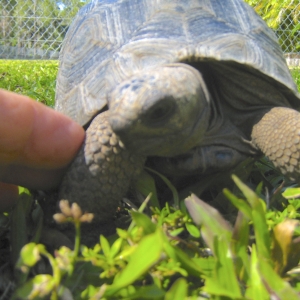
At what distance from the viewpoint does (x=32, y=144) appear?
115 cm

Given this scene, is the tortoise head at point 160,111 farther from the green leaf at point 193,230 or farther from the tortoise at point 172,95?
the green leaf at point 193,230

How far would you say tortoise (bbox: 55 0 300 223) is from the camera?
1.21 m

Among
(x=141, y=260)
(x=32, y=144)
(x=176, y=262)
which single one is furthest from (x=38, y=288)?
(x=32, y=144)

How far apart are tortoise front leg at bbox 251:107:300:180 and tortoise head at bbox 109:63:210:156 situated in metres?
0.22

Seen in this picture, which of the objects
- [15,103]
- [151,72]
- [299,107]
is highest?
[15,103]

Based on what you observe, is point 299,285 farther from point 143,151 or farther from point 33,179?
point 33,179

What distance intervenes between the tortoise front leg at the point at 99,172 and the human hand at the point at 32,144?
0.04 metres

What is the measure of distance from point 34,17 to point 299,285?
407 inches

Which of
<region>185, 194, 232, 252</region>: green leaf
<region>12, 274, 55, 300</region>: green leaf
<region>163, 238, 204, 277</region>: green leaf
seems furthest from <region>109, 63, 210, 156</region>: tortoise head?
<region>12, 274, 55, 300</region>: green leaf

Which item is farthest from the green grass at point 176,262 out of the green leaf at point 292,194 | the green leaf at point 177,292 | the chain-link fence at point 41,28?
the chain-link fence at point 41,28

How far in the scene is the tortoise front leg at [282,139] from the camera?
130 cm

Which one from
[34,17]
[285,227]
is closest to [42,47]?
[34,17]

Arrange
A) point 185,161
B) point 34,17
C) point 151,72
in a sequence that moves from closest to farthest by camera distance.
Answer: point 151,72, point 185,161, point 34,17

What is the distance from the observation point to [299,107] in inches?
64.7
